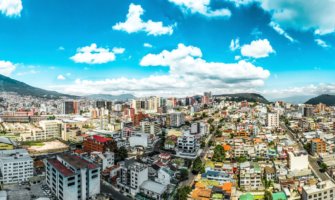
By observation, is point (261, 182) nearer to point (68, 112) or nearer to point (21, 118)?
point (21, 118)

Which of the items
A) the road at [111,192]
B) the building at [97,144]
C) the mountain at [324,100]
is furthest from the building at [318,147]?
the mountain at [324,100]

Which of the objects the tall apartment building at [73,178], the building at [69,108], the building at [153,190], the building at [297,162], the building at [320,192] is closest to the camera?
the building at [320,192]

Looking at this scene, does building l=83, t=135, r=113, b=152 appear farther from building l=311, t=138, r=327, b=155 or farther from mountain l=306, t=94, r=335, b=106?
mountain l=306, t=94, r=335, b=106

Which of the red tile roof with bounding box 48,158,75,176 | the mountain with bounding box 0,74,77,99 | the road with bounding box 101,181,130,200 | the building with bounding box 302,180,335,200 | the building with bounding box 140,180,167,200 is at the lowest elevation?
the road with bounding box 101,181,130,200

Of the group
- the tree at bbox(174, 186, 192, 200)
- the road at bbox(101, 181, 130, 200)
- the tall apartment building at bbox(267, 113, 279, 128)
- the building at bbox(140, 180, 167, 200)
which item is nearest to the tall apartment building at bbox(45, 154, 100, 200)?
the road at bbox(101, 181, 130, 200)

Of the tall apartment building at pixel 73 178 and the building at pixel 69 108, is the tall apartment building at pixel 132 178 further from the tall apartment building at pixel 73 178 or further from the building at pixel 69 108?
the building at pixel 69 108

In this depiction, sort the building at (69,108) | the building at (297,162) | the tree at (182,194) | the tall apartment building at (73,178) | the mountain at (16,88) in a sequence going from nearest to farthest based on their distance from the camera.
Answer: the tree at (182,194) < the tall apartment building at (73,178) < the building at (297,162) < the building at (69,108) < the mountain at (16,88)
